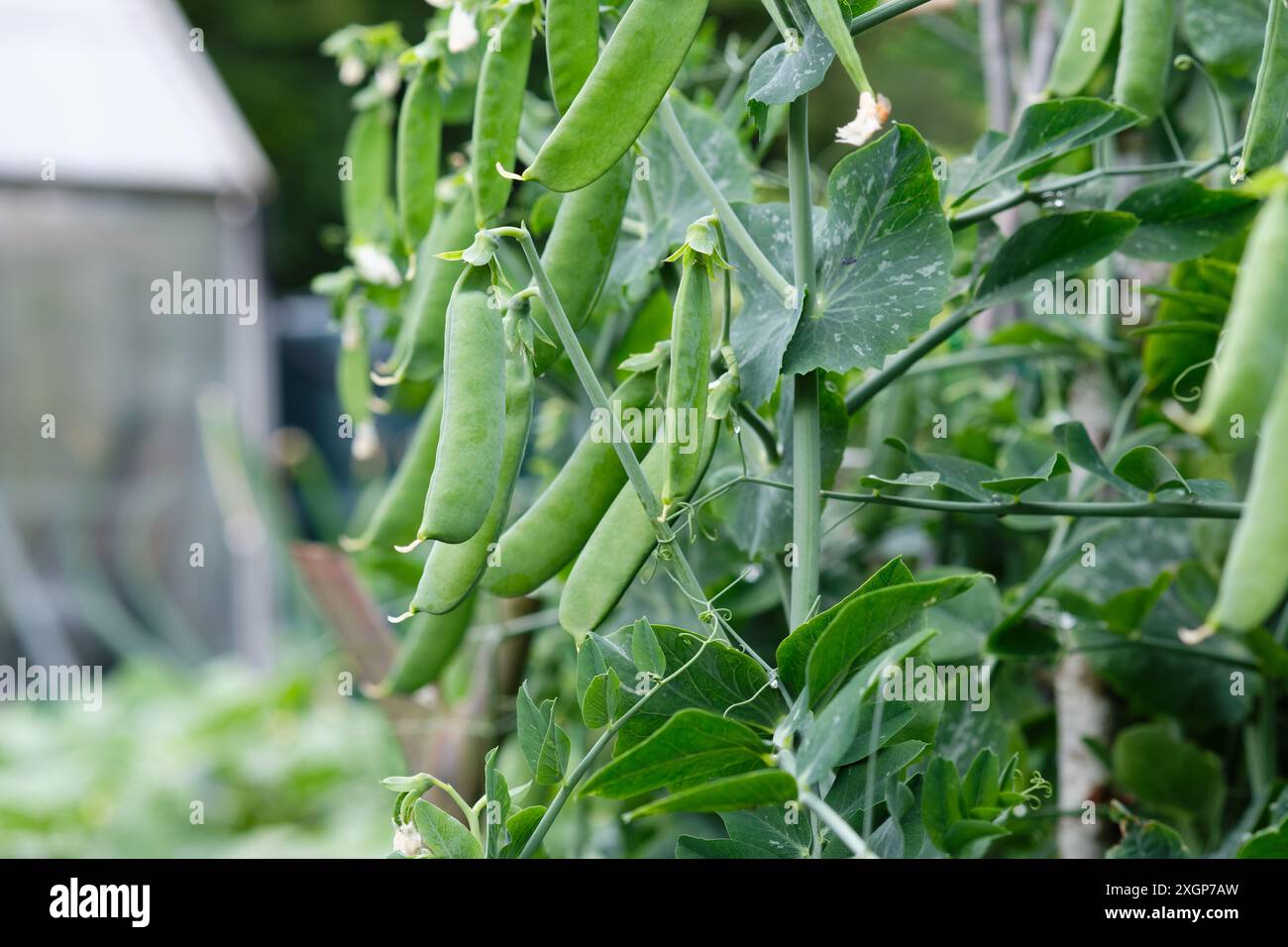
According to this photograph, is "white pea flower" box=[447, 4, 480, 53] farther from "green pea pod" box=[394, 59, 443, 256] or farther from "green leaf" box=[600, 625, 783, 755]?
"green leaf" box=[600, 625, 783, 755]

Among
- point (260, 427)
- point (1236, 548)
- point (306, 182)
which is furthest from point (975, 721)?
point (306, 182)

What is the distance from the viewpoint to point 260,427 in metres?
3.01

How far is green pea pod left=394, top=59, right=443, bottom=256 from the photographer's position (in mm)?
563

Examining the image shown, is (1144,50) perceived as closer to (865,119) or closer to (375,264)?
(865,119)

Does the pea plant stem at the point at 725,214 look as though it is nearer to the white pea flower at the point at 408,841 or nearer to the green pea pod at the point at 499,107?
the green pea pod at the point at 499,107

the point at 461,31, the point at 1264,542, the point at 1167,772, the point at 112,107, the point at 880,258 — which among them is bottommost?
the point at 1167,772

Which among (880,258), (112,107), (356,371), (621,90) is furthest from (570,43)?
(112,107)

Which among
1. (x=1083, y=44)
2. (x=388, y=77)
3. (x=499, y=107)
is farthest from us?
(x=388, y=77)

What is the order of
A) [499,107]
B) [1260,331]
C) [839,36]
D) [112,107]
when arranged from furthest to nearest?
[112,107] < [499,107] < [839,36] < [1260,331]

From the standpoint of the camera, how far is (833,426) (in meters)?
0.51

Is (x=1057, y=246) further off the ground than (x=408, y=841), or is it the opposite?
(x=1057, y=246)

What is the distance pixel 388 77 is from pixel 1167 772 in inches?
23.2

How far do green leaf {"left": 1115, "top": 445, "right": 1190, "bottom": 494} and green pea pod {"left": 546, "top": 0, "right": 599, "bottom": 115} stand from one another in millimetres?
258

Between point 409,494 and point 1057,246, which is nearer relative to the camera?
point 1057,246
